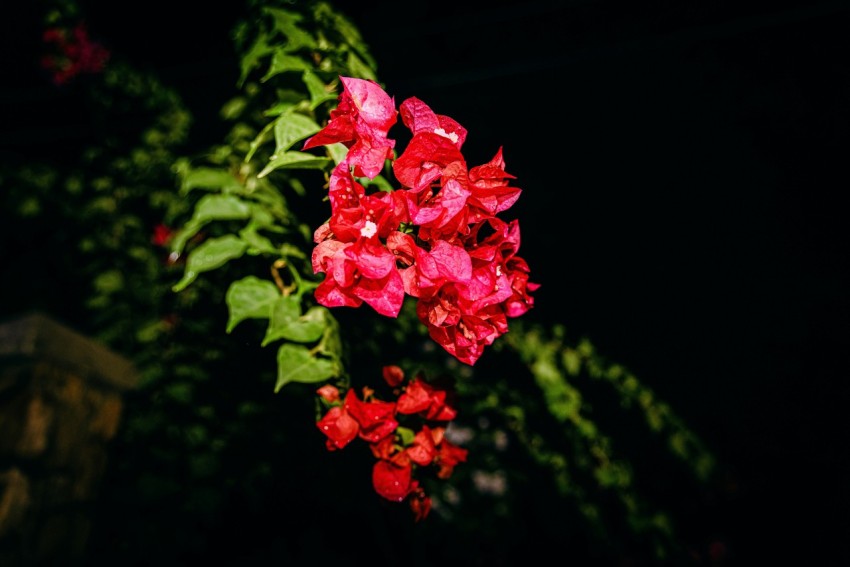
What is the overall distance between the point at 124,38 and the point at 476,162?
7.32 ft

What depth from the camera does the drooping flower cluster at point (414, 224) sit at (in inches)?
19.8

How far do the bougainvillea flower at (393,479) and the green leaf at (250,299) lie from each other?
0.29m

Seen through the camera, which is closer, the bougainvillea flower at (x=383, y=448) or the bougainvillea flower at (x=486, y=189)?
the bougainvillea flower at (x=486, y=189)

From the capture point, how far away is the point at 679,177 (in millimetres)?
2666

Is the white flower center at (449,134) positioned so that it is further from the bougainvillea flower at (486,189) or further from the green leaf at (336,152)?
the green leaf at (336,152)

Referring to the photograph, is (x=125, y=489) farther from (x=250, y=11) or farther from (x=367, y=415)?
(x=250, y=11)

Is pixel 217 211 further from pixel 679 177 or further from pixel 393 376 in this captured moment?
pixel 679 177

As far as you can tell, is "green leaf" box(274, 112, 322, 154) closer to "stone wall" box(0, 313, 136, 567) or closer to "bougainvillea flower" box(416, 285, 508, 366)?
"bougainvillea flower" box(416, 285, 508, 366)

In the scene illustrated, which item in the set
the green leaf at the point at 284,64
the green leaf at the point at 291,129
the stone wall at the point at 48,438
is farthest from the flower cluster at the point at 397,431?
the stone wall at the point at 48,438

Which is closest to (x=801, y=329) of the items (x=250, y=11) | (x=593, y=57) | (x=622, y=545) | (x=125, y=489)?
(x=622, y=545)

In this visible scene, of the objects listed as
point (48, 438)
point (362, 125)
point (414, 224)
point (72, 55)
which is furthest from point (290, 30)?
point (72, 55)

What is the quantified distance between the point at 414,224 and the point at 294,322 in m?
0.29

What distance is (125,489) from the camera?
5.51ft

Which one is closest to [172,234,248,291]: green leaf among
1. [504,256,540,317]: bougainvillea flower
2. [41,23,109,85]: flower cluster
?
[504,256,540,317]: bougainvillea flower
